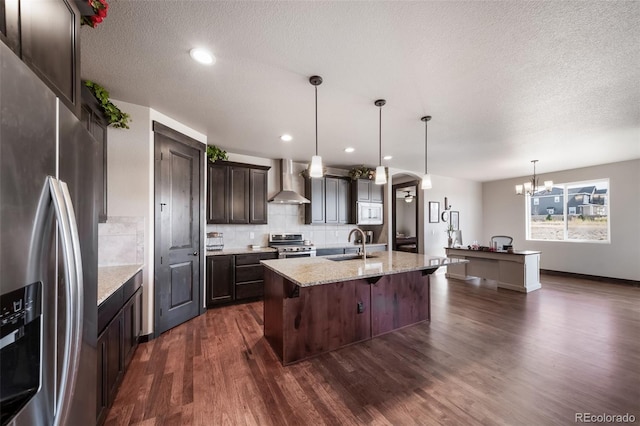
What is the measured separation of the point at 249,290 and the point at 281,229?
4.57 ft

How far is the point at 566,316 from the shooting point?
11.6 ft

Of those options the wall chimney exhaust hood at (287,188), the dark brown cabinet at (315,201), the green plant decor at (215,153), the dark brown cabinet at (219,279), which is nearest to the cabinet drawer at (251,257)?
the dark brown cabinet at (219,279)

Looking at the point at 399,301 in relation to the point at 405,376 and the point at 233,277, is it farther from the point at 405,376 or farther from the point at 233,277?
the point at 233,277

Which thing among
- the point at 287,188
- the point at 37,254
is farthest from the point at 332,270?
the point at 287,188

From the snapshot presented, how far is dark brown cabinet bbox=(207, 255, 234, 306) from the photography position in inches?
151

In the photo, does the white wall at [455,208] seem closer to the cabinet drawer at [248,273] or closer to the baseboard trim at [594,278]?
the baseboard trim at [594,278]

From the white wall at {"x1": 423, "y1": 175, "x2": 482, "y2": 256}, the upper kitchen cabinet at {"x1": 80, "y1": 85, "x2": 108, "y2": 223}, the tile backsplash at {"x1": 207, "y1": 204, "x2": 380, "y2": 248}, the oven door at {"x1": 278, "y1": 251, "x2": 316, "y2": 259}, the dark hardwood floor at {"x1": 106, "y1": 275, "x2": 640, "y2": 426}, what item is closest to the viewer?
the dark hardwood floor at {"x1": 106, "y1": 275, "x2": 640, "y2": 426}

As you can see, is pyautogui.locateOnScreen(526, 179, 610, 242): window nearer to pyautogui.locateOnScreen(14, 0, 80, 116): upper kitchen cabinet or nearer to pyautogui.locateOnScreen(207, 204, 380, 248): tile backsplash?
pyautogui.locateOnScreen(207, 204, 380, 248): tile backsplash

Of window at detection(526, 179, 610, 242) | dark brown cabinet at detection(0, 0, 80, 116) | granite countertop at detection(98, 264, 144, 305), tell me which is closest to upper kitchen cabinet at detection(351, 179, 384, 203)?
window at detection(526, 179, 610, 242)

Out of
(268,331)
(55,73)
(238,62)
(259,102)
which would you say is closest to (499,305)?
(268,331)

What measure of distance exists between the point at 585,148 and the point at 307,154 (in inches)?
191

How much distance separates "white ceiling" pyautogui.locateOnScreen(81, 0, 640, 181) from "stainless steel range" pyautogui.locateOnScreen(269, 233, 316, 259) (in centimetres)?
195

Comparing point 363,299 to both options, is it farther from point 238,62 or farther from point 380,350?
point 238,62

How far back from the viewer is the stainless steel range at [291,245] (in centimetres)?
442
